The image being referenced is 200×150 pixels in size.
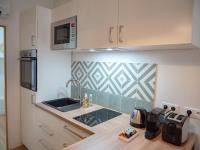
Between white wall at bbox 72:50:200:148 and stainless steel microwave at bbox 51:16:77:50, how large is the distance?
721 millimetres

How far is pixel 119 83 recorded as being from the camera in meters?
1.85

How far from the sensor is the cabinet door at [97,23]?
4.65ft

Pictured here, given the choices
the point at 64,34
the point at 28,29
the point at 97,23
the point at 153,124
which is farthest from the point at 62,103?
the point at 153,124

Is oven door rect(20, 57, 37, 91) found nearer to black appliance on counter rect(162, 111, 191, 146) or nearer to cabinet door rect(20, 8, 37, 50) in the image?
cabinet door rect(20, 8, 37, 50)

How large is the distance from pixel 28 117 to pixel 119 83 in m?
1.41

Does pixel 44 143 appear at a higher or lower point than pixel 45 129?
lower

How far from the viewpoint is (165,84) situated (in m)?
1.51

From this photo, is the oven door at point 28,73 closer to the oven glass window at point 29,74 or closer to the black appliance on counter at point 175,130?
the oven glass window at point 29,74

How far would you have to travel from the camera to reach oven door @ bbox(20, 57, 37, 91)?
2.10 m

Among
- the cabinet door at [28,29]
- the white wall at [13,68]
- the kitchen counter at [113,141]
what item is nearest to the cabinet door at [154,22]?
the kitchen counter at [113,141]

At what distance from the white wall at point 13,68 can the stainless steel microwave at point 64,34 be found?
67 centimetres

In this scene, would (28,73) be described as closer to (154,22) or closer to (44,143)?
(44,143)

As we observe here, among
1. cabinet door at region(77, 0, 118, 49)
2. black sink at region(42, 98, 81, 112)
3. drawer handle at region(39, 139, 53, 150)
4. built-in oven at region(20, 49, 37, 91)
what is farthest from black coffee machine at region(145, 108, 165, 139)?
built-in oven at region(20, 49, 37, 91)

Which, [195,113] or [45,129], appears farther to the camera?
[45,129]
